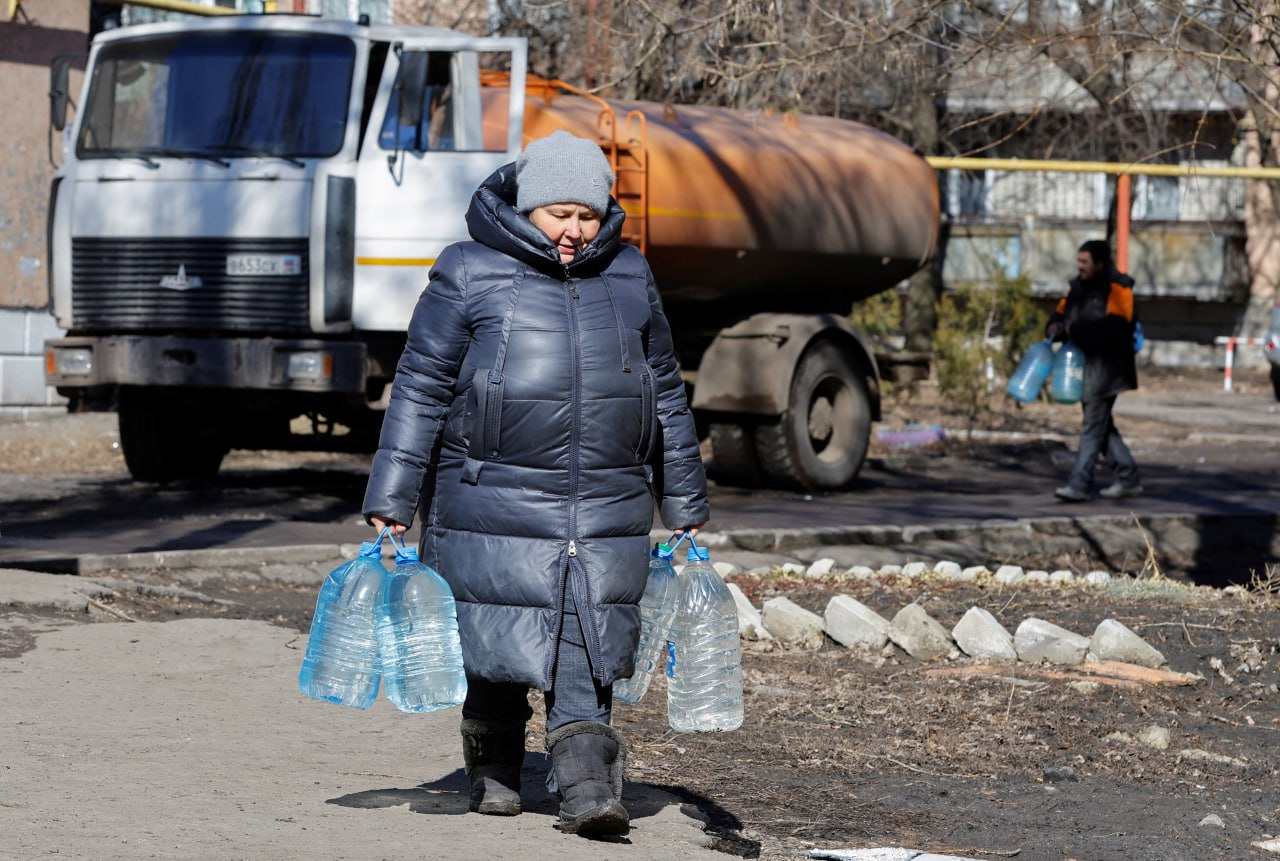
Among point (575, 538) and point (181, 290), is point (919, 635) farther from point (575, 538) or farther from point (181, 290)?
point (181, 290)

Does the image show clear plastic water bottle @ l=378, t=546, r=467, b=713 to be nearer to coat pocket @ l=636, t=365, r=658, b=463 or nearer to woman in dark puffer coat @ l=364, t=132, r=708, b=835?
woman in dark puffer coat @ l=364, t=132, r=708, b=835

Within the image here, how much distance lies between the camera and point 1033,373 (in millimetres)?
13477

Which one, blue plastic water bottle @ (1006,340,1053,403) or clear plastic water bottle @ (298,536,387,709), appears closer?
clear plastic water bottle @ (298,536,387,709)

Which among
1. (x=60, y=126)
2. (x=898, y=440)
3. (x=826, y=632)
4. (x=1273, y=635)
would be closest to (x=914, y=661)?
(x=826, y=632)

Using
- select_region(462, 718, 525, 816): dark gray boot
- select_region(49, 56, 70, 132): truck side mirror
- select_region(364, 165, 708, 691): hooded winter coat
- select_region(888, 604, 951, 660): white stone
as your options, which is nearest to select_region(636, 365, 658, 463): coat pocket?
select_region(364, 165, 708, 691): hooded winter coat

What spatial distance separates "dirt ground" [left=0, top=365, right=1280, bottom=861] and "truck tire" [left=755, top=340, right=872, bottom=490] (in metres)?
5.44

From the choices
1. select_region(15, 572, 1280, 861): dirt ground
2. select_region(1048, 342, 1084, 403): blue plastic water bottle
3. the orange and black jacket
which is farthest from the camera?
select_region(1048, 342, 1084, 403): blue plastic water bottle

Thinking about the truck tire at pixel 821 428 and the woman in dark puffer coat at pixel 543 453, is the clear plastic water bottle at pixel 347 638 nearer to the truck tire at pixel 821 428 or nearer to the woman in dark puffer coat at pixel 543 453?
the woman in dark puffer coat at pixel 543 453

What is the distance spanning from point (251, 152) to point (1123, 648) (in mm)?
6641

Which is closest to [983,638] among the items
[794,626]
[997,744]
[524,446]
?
[794,626]

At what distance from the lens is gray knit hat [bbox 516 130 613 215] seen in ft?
14.8

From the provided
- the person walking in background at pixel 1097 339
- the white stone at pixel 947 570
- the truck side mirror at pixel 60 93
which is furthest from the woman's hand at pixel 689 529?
the person walking in background at pixel 1097 339

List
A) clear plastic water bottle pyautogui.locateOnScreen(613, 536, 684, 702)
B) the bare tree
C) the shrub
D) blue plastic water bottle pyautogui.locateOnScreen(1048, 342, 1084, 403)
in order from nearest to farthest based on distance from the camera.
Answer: clear plastic water bottle pyautogui.locateOnScreen(613, 536, 684, 702), the bare tree, blue plastic water bottle pyautogui.locateOnScreen(1048, 342, 1084, 403), the shrub

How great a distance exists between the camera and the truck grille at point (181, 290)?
11.4m
